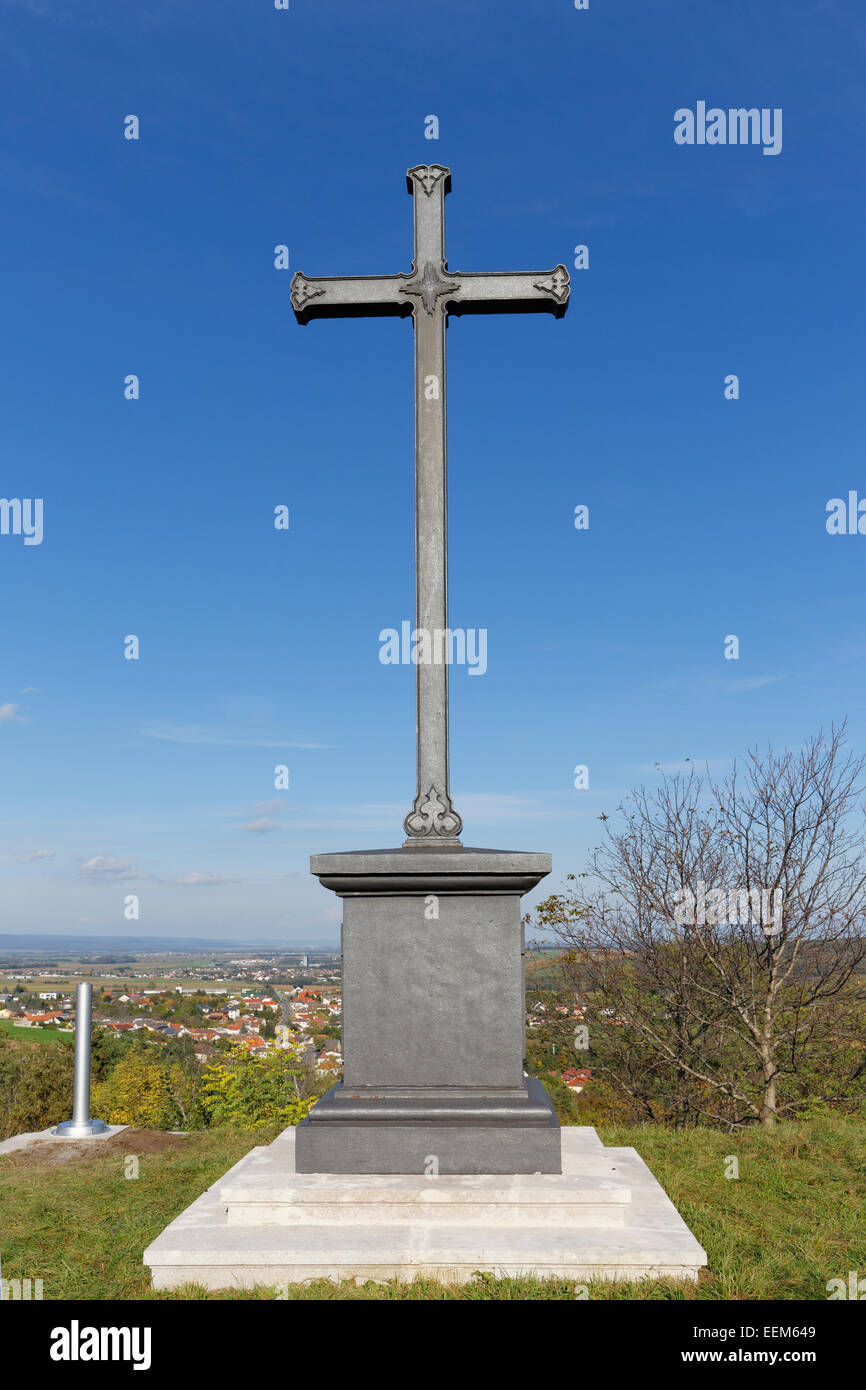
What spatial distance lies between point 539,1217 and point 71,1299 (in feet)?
6.80

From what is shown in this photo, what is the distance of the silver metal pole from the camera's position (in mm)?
7559

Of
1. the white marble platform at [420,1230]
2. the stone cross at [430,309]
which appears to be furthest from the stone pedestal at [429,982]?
the stone cross at [430,309]

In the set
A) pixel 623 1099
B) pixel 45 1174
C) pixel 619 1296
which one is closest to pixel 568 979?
pixel 623 1099

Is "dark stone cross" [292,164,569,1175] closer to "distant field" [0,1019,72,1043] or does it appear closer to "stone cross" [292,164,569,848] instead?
"stone cross" [292,164,569,848]

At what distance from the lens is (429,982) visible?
4.95 metres

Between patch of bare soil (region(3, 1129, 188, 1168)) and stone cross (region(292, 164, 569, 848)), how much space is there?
413 cm

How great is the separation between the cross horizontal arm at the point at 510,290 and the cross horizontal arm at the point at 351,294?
36 centimetres

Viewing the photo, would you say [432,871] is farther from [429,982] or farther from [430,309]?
[430,309]

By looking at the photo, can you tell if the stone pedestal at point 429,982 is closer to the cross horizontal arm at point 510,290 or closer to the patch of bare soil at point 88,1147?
the patch of bare soil at point 88,1147

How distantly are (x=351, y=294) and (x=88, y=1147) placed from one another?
6.52 meters

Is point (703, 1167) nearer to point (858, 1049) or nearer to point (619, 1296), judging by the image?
point (619, 1296)

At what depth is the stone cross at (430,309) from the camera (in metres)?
5.61

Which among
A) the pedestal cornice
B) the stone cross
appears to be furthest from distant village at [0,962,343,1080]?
the stone cross

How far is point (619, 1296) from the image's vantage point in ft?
12.4
